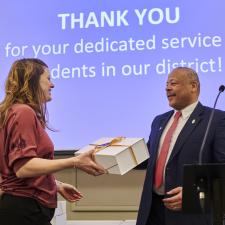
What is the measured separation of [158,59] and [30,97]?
162cm

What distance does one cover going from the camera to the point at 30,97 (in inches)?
70.3

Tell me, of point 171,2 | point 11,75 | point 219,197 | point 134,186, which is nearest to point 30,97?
point 11,75

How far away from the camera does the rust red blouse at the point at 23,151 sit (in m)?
1.68

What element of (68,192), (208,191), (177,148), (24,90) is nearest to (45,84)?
(24,90)

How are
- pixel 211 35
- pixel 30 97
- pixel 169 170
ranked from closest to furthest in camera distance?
pixel 30 97
pixel 169 170
pixel 211 35

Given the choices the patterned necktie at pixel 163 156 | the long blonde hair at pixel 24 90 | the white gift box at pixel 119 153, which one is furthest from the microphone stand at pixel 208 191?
the patterned necktie at pixel 163 156

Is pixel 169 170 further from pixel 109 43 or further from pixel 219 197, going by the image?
pixel 109 43

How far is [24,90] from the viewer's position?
5.86 ft

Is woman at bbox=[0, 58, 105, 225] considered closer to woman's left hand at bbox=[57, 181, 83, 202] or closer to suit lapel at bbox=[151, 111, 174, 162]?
woman's left hand at bbox=[57, 181, 83, 202]

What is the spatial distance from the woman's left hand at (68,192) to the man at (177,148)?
0.47 meters

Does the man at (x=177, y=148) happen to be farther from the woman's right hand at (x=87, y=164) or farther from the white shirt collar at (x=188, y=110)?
the woman's right hand at (x=87, y=164)

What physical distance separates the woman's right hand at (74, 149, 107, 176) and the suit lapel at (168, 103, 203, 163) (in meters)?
0.84

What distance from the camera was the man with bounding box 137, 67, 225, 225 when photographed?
2.39 metres

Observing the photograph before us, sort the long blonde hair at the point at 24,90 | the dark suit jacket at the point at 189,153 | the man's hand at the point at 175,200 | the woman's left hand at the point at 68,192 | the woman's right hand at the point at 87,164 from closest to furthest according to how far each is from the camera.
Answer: the woman's right hand at the point at 87,164
the long blonde hair at the point at 24,90
the woman's left hand at the point at 68,192
the man's hand at the point at 175,200
the dark suit jacket at the point at 189,153
